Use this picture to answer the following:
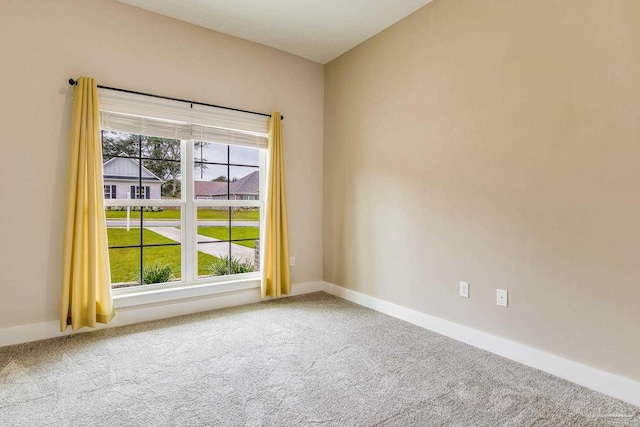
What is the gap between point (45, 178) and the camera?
2643 mm

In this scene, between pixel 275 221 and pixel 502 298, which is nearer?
pixel 502 298

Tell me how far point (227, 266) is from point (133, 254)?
911mm

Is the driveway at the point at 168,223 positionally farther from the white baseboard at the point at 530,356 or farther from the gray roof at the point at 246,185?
the white baseboard at the point at 530,356

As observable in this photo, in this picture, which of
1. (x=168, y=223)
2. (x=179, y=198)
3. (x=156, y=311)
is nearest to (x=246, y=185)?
(x=179, y=198)

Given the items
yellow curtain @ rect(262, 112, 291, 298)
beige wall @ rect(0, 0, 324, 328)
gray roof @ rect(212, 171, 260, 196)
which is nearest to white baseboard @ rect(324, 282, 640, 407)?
yellow curtain @ rect(262, 112, 291, 298)

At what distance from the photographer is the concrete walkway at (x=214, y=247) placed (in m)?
3.30

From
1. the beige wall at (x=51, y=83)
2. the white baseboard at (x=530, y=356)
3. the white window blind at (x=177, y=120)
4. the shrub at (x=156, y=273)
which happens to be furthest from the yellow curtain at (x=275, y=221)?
the white baseboard at (x=530, y=356)

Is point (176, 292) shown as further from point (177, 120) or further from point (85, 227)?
point (177, 120)

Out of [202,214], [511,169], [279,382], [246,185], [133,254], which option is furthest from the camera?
[246,185]

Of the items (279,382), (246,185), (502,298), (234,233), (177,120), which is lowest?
(279,382)

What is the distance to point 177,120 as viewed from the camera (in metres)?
3.18

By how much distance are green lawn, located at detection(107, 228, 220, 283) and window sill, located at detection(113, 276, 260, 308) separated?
0.15m

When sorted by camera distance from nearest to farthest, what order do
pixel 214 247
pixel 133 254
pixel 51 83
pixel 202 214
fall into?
pixel 51 83 → pixel 133 254 → pixel 202 214 → pixel 214 247

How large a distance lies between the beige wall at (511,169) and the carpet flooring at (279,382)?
394 millimetres
